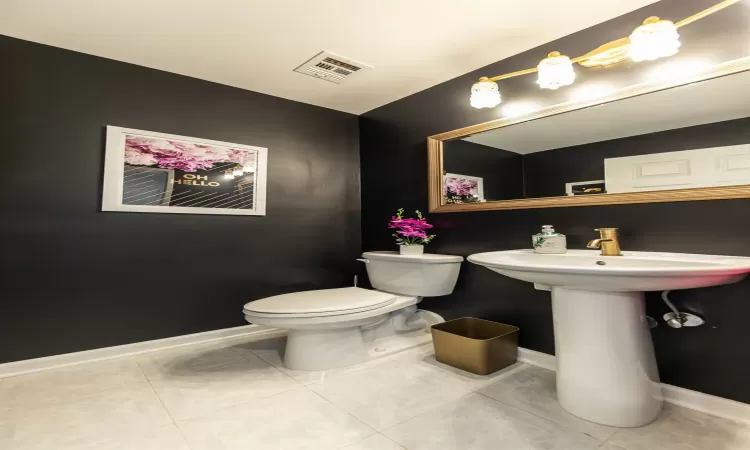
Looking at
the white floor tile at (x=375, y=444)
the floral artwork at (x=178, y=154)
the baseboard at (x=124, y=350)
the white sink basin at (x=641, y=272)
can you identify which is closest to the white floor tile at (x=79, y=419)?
the baseboard at (x=124, y=350)

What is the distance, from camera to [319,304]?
1.75 meters

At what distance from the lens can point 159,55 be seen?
2029 mm

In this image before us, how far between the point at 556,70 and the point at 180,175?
7.09 feet

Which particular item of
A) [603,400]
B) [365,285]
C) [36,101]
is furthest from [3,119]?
[603,400]

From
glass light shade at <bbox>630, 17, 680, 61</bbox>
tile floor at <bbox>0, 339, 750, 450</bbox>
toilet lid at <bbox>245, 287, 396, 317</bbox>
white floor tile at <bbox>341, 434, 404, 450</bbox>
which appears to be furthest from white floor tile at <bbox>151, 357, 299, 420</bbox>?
glass light shade at <bbox>630, 17, 680, 61</bbox>

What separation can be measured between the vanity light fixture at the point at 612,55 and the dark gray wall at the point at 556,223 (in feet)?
0.27

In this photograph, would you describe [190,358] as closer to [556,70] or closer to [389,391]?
[389,391]

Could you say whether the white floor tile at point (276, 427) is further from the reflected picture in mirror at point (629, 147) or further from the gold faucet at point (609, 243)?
the reflected picture in mirror at point (629, 147)

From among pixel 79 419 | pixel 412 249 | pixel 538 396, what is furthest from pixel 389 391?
pixel 79 419

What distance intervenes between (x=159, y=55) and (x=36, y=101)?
646mm

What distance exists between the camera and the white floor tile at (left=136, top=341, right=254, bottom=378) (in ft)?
6.02

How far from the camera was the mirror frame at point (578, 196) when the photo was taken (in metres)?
1.36

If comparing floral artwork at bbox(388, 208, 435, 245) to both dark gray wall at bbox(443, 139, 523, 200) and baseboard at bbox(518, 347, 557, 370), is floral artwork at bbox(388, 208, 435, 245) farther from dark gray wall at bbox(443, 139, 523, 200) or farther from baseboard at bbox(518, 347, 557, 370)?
baseboard at bbox(518, 347, 557, 370)

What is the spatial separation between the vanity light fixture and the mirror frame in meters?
0.12
